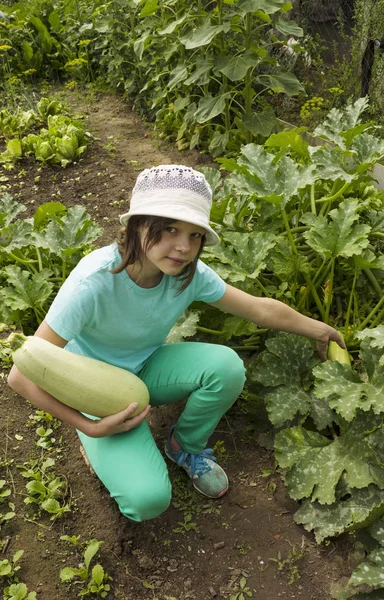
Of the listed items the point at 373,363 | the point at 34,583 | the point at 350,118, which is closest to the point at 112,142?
the point at 350,118

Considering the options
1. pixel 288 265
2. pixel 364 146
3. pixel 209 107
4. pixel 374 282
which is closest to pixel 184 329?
pixel 288 265

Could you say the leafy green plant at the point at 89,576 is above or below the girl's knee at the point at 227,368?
below

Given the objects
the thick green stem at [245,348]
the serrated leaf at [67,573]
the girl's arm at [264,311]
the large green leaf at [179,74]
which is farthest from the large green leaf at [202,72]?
the serrated leaf at [67,573]

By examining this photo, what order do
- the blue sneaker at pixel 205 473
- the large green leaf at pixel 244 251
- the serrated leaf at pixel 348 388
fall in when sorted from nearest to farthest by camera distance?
the serrated leaf at pixel 348 388 → the blue sneaker at pixel 205 473 → the large green leaf at pixel 244 251

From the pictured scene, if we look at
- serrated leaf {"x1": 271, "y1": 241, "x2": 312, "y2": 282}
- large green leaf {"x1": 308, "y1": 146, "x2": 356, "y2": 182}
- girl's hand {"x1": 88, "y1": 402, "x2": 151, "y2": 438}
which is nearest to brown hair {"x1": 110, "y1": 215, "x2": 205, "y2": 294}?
girl's hand {"x1": 88, "y1": 402, "x2": 151, "y2": 438}

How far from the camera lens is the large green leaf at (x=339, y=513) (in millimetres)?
2320

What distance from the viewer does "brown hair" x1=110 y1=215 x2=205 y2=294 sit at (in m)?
2.00

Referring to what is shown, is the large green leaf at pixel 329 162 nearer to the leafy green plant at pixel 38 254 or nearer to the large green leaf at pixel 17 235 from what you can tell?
the leafy green plant at pixel 38 254

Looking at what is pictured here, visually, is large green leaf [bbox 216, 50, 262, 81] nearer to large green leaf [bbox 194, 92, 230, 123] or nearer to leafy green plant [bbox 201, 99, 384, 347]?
large green leaf [bbox 194, 92, 230, 123]

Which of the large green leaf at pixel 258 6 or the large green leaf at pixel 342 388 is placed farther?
the large green leaf at pixel 258 6

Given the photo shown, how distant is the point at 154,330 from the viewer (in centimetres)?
243

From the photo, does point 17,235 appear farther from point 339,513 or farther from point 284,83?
point 284,83

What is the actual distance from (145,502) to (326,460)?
2.47 feet

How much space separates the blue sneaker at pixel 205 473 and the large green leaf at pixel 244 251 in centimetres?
83
